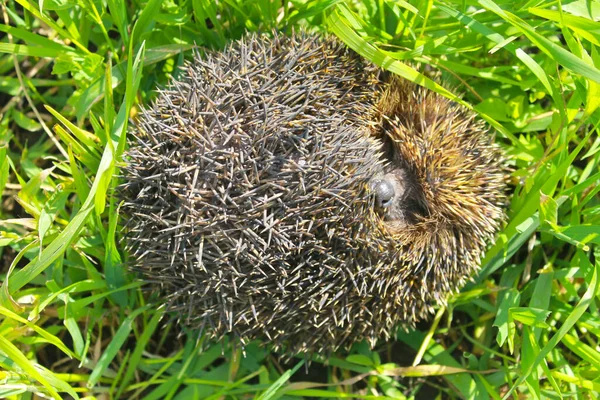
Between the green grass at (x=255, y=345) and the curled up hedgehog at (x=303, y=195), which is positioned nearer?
the curled up hedgehog at (x=303, y=195)

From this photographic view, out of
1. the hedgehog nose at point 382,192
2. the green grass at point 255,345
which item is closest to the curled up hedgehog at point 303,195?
the hedgehog nose at point 382,192

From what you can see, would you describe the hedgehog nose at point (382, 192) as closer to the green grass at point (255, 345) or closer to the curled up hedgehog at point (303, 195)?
the curled up hedgehog at point (303, 195)

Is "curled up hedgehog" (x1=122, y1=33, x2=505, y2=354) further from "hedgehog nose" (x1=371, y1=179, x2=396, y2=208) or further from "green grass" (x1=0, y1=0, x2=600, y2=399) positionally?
"green grass" (x1=0, y1=0, x2=600, y2=399)

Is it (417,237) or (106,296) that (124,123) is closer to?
(106,296)

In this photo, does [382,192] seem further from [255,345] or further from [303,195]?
[255,345]

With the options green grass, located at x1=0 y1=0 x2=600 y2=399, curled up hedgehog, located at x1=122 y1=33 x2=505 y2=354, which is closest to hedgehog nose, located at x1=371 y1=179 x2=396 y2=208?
curled up hedgehog, located at x1=122 y1=33 x2=505 y2=354

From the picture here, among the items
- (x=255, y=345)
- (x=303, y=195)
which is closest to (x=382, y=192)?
(x=303, y=195)

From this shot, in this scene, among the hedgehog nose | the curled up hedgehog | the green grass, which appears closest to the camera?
the curled up hedgehog

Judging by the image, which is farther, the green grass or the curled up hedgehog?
the green grass

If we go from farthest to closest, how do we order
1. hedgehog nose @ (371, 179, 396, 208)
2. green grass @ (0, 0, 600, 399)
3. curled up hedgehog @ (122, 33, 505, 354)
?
green grass @ (0, 0, 600, 399) < hedgehog nose @ (371, 179, 396, 208) < curled up hedgehog @ (122, 33, 505, 354)
